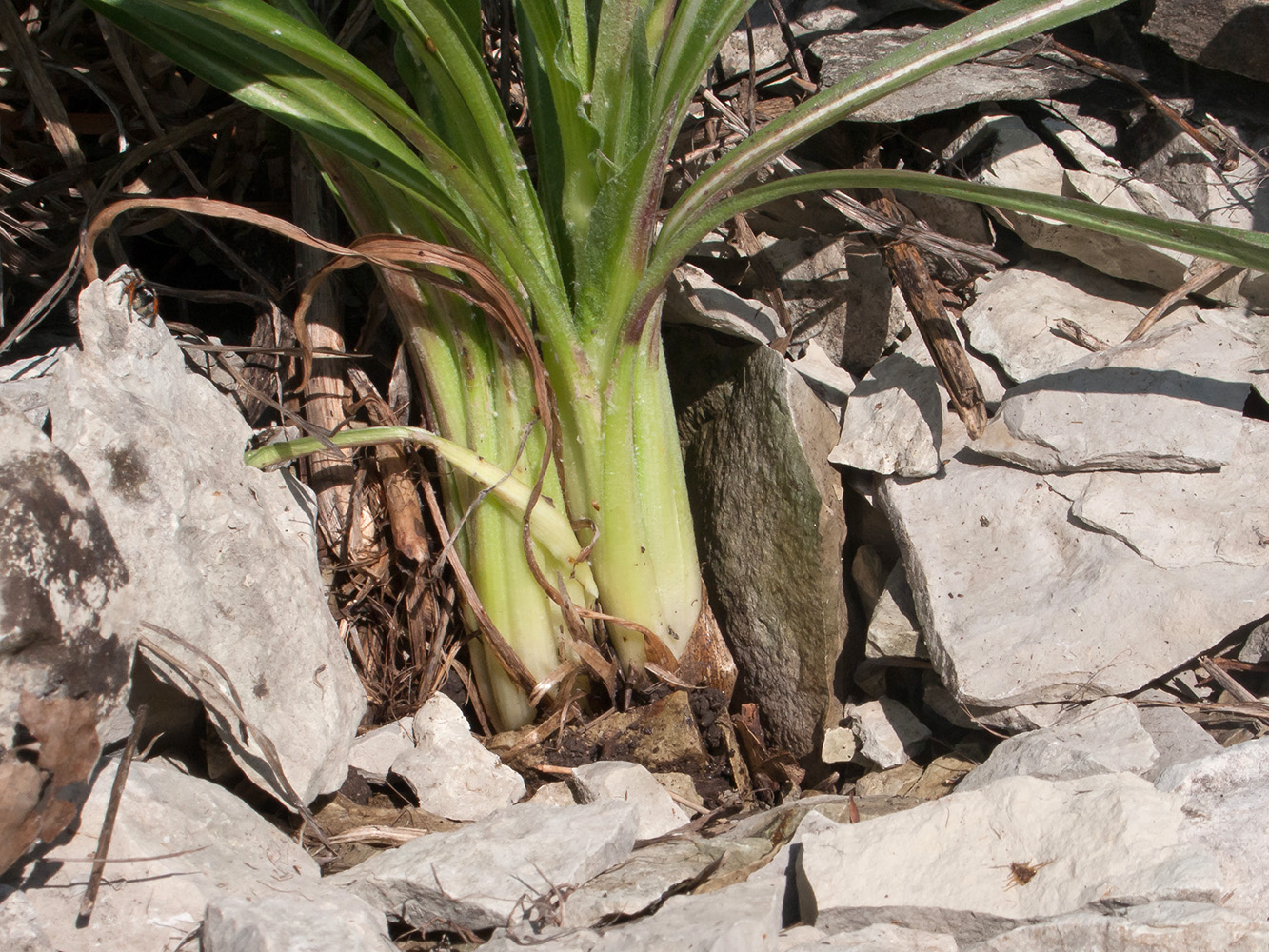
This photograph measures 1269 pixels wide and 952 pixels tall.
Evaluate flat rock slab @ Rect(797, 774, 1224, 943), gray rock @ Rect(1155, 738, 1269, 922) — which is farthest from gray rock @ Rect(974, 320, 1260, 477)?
flat rock slab @ Rect(797, 774, 1224, 943)

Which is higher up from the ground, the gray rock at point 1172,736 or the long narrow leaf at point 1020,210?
the long narrow leaf at point 1020,210

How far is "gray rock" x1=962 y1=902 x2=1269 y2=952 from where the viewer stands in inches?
39.5

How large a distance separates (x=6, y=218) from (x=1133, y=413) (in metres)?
1.96

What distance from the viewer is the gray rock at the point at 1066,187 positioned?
184cm

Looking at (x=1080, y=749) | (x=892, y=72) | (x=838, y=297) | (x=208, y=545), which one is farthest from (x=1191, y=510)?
(x=208, y=545)

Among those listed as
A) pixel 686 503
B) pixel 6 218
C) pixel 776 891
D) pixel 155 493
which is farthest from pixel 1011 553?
pixel 6 218

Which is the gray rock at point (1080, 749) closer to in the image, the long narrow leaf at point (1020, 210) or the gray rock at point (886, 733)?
the gray rock at point (886, 733)

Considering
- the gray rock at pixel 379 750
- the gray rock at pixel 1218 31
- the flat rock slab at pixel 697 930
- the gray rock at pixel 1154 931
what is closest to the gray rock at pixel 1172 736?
the gray rock at pixel 1154 931

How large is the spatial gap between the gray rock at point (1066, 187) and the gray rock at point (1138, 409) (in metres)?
0.17

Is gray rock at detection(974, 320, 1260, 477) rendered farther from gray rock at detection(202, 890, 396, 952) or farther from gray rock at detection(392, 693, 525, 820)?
gray rock at detection(202, 890, 396, 952)

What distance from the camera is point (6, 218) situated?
1653mm

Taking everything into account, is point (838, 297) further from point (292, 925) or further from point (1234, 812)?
point (292, 925)

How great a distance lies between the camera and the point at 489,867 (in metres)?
1.20

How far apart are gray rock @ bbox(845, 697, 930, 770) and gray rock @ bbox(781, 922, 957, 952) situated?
21.9 inches
